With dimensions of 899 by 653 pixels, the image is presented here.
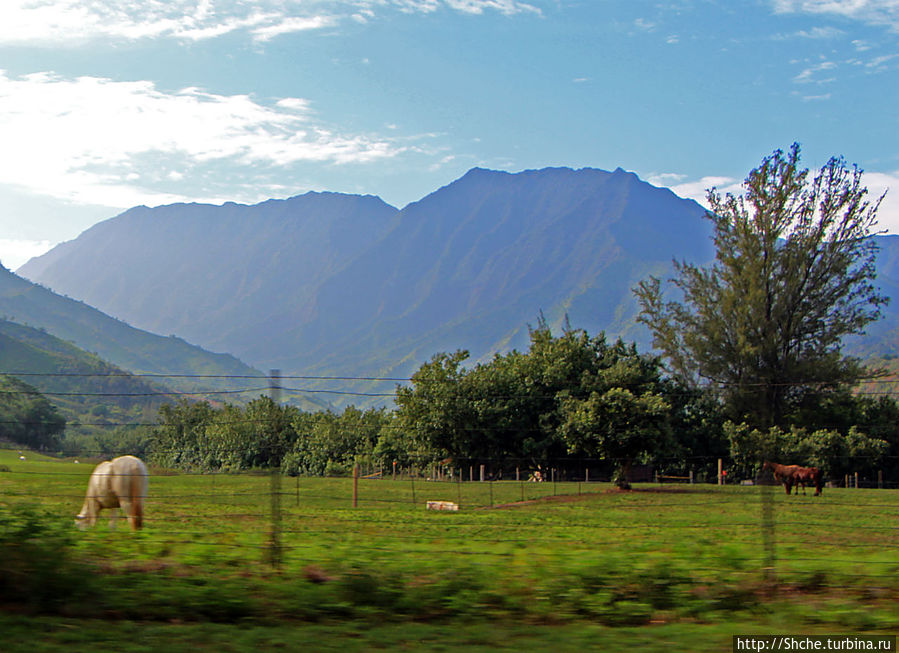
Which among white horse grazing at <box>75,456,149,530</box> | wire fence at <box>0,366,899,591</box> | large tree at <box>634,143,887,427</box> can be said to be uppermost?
large tree at <box>634,143,887,427</box>

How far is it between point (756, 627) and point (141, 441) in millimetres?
11411

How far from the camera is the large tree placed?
54188 millimetres

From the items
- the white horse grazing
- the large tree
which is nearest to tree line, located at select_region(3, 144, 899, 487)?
the large tree

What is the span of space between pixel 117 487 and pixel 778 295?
4831 centimetres

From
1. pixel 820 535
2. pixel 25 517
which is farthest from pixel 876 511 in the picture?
pixel 25 517

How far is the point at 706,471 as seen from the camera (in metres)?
51.8

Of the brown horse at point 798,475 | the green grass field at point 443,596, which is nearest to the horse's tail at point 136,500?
the green grass field at point 443,596

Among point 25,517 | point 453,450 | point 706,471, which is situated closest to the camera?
point 25,517

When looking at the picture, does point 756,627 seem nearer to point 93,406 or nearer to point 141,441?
point 141,441

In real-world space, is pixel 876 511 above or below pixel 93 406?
below

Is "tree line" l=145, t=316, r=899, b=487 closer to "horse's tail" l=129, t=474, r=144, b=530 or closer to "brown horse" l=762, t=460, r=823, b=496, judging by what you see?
"brown horse" l=762, t=460, r=823, b=496

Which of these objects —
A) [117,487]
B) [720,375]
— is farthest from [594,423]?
[117,487]

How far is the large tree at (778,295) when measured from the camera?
54.2 meters

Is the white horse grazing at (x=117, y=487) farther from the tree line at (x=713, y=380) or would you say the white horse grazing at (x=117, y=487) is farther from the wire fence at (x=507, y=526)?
the tree line at (x=713, y=380)
